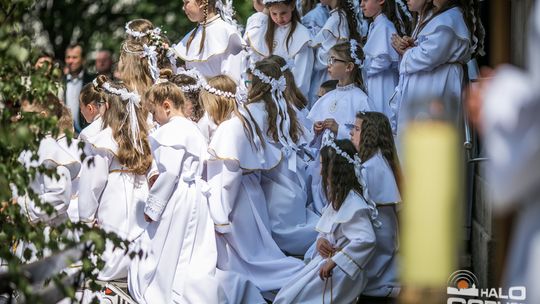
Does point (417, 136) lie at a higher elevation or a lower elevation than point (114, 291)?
higher

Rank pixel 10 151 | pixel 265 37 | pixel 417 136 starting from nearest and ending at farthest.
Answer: pixel 417 136
pixel 10 151
pixel 265 37

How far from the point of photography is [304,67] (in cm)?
1060

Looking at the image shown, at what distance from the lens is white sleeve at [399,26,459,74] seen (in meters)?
8.70

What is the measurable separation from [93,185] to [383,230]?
2.39m

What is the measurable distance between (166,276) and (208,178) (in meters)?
0.76

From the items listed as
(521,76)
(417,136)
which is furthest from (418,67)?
(417,136)

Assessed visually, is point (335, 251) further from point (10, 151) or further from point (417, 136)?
point (417, 136)

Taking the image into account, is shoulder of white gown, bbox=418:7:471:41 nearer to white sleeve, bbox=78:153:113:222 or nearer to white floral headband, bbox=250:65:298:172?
white floral headband, bbox=250:65:298:172

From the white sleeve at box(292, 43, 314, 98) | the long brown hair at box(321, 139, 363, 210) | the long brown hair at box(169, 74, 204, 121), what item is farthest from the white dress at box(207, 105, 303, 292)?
the white sleeve at box(292, 43, 314, 98)

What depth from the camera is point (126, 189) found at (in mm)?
9352

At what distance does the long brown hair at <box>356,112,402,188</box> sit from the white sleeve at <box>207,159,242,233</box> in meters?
0.95

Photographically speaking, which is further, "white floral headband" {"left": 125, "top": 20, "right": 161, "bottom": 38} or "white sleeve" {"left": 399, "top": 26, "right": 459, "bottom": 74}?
"white floral headband" {"left": 125, "top": 20, "right": 161, "bottom": 38}

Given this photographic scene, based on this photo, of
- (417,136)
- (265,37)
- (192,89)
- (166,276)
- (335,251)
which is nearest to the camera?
(417,136)

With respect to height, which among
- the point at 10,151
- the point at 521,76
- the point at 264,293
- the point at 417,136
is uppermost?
the point at 417,136
